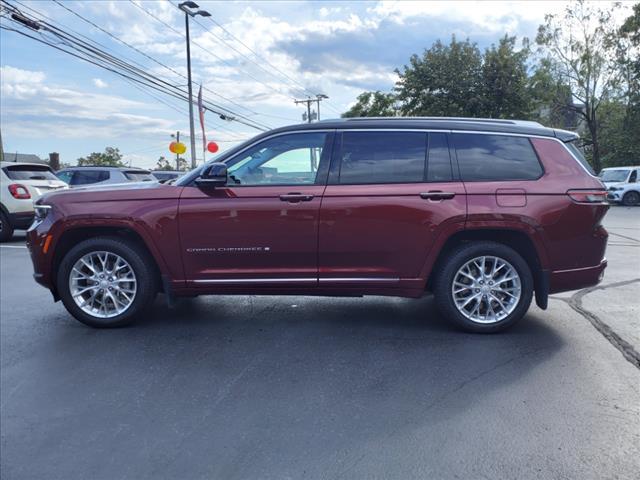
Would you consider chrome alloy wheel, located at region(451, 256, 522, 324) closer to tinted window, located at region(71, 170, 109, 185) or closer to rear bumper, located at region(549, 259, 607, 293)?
rear bumper, located at region(549, 259, 607, 293)

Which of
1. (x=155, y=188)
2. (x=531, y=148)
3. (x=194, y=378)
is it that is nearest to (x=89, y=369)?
(x=194, y=378)

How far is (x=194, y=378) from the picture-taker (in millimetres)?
3826

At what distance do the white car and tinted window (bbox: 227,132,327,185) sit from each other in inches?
322

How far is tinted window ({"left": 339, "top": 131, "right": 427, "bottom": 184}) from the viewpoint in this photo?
15.2ft

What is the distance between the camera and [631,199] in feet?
78.5

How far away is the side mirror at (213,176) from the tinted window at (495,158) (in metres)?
2.06

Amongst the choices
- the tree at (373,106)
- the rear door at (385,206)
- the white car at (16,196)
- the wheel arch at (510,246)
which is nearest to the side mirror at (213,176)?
the rear door at (385,206)

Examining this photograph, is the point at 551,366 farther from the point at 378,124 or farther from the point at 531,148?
the point at 378,124

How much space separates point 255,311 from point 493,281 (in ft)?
7.83

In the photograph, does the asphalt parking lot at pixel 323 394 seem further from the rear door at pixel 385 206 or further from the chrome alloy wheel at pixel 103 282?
the rear door at pixel 385 206

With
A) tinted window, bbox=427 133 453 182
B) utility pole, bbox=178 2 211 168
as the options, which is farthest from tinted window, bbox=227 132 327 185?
utility pole, bbox=178 2 211 168

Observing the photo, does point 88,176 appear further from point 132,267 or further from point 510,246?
point 510,246

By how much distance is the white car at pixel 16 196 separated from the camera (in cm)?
1100

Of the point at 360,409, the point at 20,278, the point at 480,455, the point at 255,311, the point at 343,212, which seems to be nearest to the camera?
the point at 480,455
